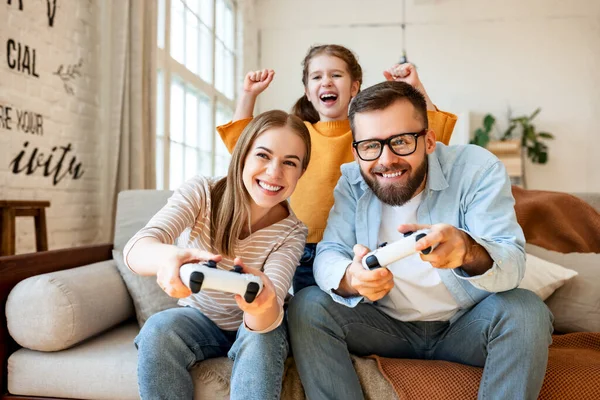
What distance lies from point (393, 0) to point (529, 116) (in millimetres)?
2312

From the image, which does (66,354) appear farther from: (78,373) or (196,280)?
(196,280)

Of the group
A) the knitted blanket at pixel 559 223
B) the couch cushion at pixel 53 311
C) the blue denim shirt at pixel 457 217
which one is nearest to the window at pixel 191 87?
the couch cushion at pixel 53 311

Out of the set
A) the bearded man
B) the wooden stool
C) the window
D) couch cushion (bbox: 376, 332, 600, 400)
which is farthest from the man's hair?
the window

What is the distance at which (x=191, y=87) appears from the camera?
14.0ft

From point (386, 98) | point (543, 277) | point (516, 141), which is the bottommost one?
point (543, 277)

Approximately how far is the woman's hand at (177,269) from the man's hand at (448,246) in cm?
41

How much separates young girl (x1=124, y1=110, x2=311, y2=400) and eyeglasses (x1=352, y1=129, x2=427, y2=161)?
0.20 metres

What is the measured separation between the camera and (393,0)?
6.62m

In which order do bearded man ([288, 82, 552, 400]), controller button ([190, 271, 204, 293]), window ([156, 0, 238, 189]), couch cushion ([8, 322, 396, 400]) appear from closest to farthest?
controller button ([190, 271, 204, 293])
bearded man ([288, 82, 552, 400])
couch cushion ([8, 322, 396, 400])
window ([156, 0, 238, 189])

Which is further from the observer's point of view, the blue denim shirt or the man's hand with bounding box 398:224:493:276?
the blue denim shirt

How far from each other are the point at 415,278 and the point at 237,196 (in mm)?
544

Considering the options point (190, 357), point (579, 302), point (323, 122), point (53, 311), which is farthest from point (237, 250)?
point (579, 302)

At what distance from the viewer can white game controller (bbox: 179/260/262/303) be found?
92cm

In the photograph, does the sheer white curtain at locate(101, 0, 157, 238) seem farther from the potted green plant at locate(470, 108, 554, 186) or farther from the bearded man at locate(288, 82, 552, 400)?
the potted green plant at locate(470, 108, 554, 186)
